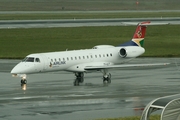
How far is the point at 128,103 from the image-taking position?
93.6ft

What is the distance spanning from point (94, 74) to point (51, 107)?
1501 cm

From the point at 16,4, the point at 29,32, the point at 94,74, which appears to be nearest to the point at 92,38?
the point at 29,32

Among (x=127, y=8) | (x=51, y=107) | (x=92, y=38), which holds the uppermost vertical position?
(x=127, y=8)

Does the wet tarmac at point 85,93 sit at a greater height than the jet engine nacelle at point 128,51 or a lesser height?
lesser

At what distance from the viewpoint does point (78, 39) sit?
68750mm

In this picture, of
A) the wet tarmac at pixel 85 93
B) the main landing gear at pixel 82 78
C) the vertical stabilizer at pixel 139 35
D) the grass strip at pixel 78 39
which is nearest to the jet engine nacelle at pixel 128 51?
the wet tarmac at pixel 85 93

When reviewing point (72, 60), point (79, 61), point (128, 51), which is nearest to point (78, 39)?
point (128, 51)

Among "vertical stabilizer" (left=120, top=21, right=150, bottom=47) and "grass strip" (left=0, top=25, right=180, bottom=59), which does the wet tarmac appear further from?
"grass strip" (left=0, top=25, right=180, bottom=59)

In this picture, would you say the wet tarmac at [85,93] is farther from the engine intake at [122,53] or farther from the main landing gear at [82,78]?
the engine intake at [122,53]

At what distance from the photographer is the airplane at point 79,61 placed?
119ft

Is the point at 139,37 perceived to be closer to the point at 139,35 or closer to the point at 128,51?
the point at 139,35

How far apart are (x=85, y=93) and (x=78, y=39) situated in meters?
36.8

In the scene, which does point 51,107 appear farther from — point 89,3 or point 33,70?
point 89,3

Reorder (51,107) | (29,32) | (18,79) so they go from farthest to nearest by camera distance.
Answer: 1. (29,32)
2. (18,79)
3. (51,107)
